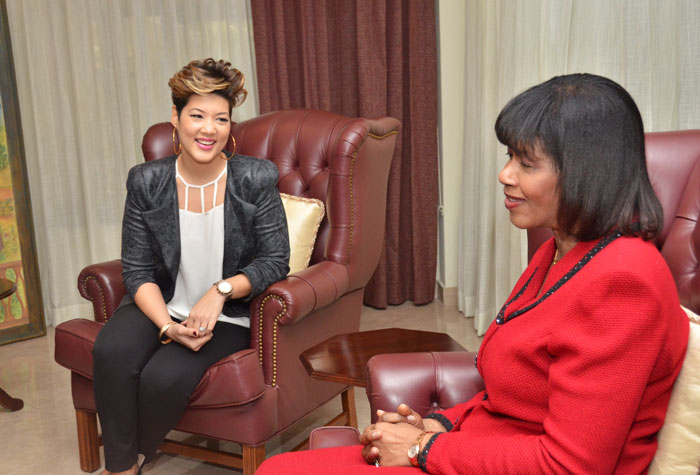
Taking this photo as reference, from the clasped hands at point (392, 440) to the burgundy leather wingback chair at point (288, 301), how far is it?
861mm

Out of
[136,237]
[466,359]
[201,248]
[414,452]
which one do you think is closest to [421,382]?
[466,359]

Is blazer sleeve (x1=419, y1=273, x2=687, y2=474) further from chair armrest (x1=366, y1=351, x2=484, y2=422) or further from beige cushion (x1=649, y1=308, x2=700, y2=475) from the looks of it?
chair armrest (x1=366, y1=351, x2=484, y2=422)

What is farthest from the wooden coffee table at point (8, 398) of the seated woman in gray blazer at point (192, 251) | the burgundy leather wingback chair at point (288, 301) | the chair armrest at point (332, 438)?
the chair armrest at point (332, 438)

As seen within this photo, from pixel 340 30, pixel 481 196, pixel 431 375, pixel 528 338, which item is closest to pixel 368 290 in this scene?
pixel 481 196

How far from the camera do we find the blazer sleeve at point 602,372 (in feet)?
3.40

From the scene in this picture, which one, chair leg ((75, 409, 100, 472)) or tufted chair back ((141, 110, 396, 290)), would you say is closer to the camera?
chair leg ((75, 409, 100, 472))

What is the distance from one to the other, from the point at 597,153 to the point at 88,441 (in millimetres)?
2141

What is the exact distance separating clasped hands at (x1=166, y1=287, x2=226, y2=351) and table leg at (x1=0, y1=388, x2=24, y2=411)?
1272mm

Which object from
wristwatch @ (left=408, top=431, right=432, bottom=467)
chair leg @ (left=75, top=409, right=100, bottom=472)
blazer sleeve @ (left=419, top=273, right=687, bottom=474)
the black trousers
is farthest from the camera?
chair leg @ (left=75, top=409, right=100, bottom=472)

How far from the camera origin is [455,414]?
4.96ft

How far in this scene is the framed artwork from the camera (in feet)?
12.3

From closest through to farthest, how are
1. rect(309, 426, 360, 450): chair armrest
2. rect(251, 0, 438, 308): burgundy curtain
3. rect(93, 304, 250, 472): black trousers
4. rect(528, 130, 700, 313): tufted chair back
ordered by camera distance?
rect(309, 426, 360, 450): chair armrest < rect(528, 130, 700, 313): tufted chair back < rect(93, 304, 250, 472): black trousers < rect(251, 0, 438, 308): burgundy curtain

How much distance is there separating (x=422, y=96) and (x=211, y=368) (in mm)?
2440

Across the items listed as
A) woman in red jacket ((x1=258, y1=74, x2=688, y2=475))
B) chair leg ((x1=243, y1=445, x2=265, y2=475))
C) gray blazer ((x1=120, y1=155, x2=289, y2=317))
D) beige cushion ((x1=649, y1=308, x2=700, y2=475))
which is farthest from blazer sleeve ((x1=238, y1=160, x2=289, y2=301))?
beige cushion ((x1=649, y1=308, x2=700, y2=475))
